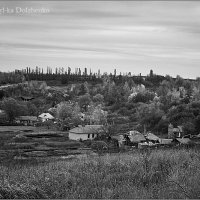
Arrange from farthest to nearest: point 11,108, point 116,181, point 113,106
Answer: point 113,106 → point 11,108 → point 116,181

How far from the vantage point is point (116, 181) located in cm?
604

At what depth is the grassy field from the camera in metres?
5.20

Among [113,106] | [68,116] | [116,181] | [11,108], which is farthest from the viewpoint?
[113,106]

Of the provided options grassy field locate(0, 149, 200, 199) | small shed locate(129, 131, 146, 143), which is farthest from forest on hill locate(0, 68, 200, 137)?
grassy field locate(0, 149, 200, 199)

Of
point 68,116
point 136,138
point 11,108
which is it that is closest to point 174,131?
point 136,138

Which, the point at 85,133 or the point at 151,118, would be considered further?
the point at 151,118

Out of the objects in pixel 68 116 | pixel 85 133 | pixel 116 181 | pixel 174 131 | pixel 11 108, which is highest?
pixel 116 181

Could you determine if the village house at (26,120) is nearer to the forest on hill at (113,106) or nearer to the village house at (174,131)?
the forest on hill at (113,106)

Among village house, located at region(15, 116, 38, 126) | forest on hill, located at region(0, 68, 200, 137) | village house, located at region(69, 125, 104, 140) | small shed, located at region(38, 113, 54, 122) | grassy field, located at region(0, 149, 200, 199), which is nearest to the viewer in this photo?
grassy field, located at region(0, 149, 200, 199)

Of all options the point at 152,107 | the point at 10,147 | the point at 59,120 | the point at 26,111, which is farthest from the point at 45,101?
the point at 10,147

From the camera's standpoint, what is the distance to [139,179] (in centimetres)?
606

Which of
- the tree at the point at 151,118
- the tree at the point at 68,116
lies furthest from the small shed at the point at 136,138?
the tree at the point at 68,116

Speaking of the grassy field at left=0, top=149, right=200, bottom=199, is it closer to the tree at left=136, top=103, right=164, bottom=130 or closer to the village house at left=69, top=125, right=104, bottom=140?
the village house at left=69, top=125, right=104, bottom=140

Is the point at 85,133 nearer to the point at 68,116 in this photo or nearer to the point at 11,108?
the point at 68,116
